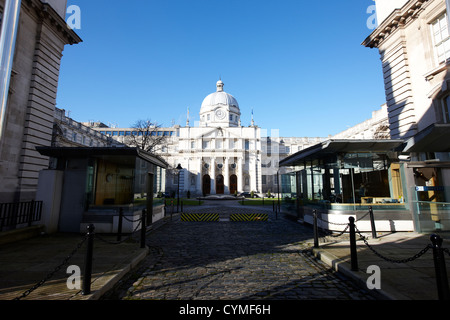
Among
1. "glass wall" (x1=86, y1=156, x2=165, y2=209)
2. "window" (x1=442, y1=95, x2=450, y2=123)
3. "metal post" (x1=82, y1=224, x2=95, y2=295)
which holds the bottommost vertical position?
"metal post" (x1=82, y1=224, x2=95, y2=295)

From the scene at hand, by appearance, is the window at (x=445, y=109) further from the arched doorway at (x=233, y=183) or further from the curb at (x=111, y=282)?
the arched doorway at (x=233, y=183)

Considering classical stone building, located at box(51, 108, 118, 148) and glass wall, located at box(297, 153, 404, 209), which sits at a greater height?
classical stone building, located at box(51, 108, 118, 148)

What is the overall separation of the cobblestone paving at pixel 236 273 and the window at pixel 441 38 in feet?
41.9

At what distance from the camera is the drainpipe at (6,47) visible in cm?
425

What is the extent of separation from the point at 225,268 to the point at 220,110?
5550cm

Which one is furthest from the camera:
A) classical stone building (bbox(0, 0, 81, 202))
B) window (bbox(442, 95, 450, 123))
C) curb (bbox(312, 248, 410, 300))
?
window (bbox(442, 95, 450, 123))

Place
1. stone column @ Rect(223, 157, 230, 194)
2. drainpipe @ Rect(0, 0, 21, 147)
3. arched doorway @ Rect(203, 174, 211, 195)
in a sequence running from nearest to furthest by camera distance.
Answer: drainpipe @ Rect(0, 0, 21, 147) → stone column @ Rect(223, 157, 230, 194) → arched doorway @ Rect(203, 174, 211, 195)

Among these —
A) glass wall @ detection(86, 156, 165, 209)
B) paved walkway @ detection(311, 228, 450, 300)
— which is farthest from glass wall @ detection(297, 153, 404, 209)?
glass wall @ detection(86, 156, 165, 209)

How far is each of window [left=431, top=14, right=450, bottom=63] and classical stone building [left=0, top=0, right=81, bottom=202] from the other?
2232 cm

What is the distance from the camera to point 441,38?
12.6m

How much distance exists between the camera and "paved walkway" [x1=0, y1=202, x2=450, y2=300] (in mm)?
4324

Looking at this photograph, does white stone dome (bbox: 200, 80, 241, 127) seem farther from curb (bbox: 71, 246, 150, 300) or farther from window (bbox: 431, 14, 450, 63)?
curb (bbox: 71, 246, 150, 300)
